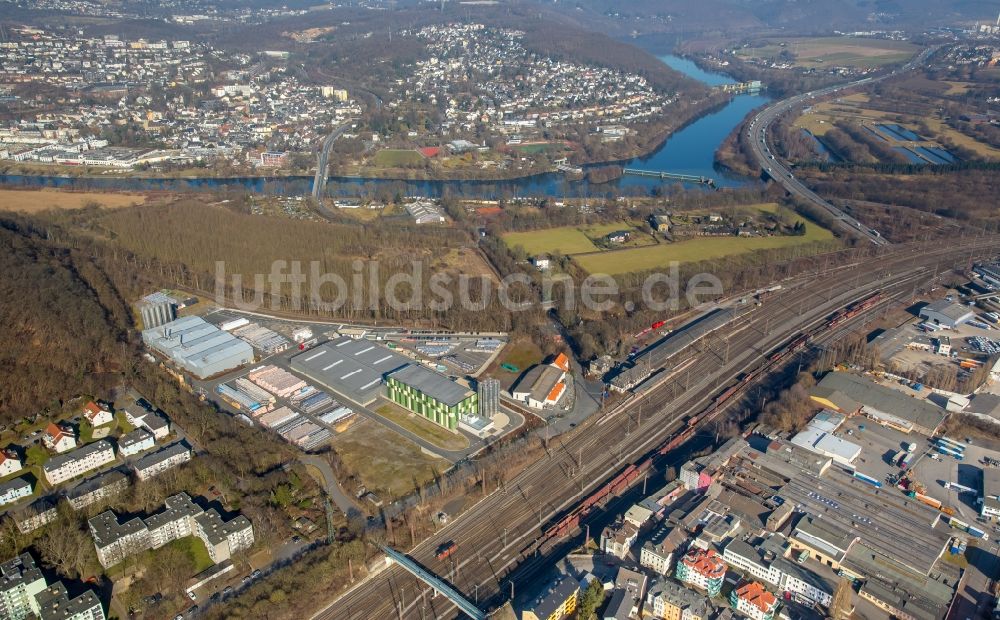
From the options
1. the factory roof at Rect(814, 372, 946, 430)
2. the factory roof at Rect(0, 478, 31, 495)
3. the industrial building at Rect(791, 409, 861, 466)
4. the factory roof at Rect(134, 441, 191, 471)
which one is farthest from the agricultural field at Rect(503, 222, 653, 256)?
the factory roof at Rect(0, 478, 31, 495)

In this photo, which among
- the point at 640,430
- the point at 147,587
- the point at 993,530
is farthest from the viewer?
the point at 640,430

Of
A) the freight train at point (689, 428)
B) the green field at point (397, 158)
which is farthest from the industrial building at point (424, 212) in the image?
the freight train at point (689, 428)

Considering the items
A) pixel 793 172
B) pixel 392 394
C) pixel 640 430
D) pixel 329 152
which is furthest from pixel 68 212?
pixel 793 172

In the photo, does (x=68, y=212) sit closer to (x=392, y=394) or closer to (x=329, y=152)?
(x=329, y=152)

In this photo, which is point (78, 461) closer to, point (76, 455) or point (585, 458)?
point (76, 455)

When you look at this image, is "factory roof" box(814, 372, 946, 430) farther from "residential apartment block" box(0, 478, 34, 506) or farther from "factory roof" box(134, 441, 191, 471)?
"residential apartment block" box(0, 478, 34, 506)

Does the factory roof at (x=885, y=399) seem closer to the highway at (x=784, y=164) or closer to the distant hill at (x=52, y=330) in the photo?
the highway at (x=784, y=164)
